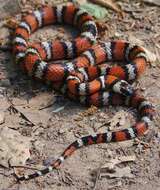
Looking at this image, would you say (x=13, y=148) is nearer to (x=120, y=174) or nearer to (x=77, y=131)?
(x=77, y=131)

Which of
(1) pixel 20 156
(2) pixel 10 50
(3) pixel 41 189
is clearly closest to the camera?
(3) pixel 41 189

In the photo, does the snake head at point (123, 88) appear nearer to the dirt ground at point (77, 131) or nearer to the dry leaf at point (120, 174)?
the dirt ground at point (77, 131)

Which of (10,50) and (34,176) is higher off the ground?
(10,50)

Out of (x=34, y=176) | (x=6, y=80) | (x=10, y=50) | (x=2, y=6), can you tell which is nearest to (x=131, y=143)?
(x=34, y=176)

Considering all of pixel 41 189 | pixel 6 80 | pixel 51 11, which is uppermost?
pixel 51 11

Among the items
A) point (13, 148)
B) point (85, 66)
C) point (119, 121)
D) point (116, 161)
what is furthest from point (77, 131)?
point (85, 66)

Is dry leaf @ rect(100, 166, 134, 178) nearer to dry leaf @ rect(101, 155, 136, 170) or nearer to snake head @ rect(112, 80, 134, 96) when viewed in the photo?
dry leaf @ rect(101, 155, 136, 170)

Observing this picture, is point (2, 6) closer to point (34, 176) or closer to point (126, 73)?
point (126, 73)
